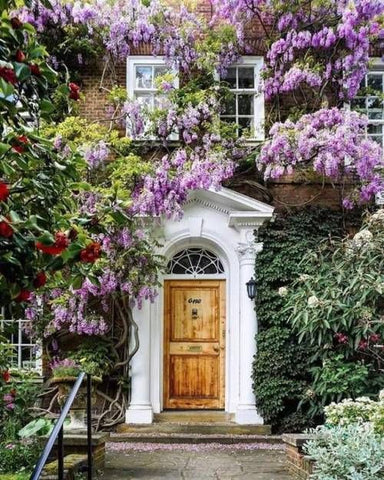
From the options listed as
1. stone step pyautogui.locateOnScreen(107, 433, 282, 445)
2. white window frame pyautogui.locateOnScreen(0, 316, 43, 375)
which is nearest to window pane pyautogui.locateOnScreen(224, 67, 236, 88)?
white window frame pyautogui.locateOnScreen(0, 316, 43, 375)

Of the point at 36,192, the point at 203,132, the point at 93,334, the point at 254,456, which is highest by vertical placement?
the point at 203,132

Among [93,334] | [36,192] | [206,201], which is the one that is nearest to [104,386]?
[93,334]

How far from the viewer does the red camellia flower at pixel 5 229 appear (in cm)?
250

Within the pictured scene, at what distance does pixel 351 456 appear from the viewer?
5484 mm

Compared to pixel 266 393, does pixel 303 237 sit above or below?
above

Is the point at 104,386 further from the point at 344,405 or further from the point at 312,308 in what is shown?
the point at 344,405

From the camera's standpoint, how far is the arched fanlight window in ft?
37.3

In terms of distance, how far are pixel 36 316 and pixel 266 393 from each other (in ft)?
12.5

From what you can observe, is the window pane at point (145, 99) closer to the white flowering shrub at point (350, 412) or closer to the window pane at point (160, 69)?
the window pane at point (160, 69)

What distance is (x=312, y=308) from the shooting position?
31.6 ft

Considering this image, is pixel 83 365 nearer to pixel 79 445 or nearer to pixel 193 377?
pixel 193 377

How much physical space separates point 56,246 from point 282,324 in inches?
327

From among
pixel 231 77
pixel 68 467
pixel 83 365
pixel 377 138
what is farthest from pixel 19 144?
pixel 377 138

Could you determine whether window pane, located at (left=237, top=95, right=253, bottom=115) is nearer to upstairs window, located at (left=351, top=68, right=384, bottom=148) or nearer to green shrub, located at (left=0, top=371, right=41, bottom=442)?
upstairs window, located at (left=351, top=68, right=384, bottom=148)
